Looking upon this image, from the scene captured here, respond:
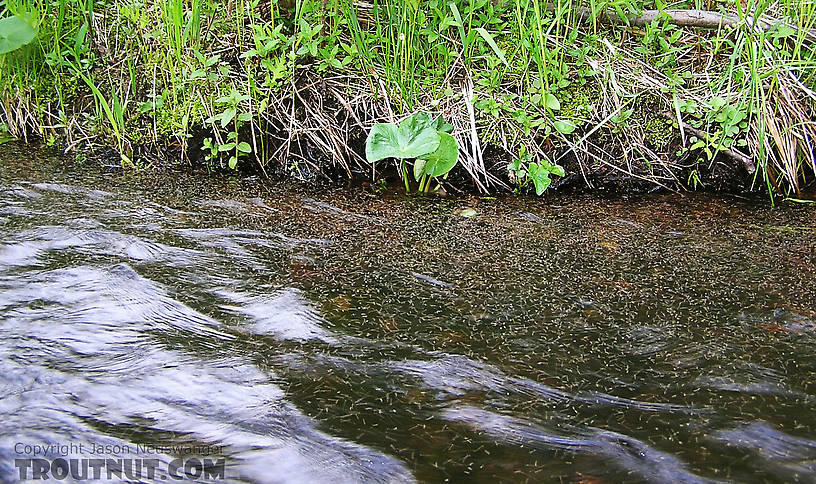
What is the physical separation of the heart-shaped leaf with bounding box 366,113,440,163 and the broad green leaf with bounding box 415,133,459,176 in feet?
0.19

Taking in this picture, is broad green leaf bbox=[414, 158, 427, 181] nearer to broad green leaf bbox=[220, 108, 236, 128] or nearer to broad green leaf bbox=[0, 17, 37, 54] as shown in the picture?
broad green leaf bbox=[220, 108, 236, 128]

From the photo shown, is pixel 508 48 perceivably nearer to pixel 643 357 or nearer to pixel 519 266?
pixel 519 266

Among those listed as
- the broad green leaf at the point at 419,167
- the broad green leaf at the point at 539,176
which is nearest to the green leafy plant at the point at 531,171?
the broad green leaf at the point at 539,176

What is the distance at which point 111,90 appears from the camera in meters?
3.65

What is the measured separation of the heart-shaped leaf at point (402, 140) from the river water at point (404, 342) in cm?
27

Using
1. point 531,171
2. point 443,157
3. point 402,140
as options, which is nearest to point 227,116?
point 402,140

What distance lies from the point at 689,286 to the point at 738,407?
736mm

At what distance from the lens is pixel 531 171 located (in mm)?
3090

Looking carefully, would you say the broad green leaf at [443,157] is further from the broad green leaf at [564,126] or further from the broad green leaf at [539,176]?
the broad green leaf at [564,126]

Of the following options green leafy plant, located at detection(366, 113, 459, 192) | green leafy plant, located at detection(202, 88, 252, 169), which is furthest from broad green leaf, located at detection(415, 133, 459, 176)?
green leafy plant, located at detection(202, 88, 252, 169)

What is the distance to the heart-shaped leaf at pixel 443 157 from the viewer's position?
302 centimetres

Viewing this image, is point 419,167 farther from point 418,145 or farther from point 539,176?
point 539,176

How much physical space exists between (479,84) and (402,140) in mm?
558

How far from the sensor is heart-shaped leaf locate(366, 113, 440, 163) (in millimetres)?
2930
